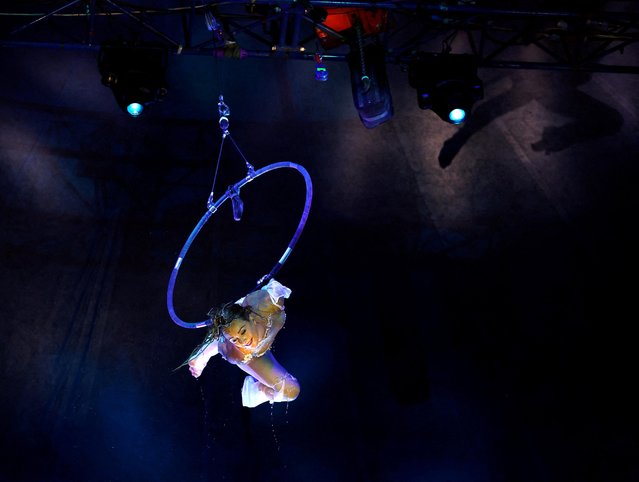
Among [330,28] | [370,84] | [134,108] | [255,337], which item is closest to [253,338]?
[255,337]

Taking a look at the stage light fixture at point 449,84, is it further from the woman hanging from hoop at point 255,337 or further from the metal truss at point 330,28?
the woman hanging from hoop at point 255,337

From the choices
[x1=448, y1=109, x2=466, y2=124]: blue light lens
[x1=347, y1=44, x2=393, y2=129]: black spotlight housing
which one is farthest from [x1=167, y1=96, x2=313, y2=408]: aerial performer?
[x1=448, y1=109, x2=466, y2=124]: blue light lens

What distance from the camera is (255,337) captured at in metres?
5.51

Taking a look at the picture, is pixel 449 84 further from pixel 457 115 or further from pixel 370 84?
pixel 370 84

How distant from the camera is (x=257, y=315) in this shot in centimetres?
552

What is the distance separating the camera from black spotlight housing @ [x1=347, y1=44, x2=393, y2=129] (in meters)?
6.41

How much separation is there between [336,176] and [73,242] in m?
3.56

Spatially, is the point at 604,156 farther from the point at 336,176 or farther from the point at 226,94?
the point at 226,94

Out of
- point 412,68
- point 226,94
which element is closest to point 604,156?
point 412,68

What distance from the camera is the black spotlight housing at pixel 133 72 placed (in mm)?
6227

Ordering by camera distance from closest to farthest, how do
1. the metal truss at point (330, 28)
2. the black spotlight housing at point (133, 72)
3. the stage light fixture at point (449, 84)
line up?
1. the black spotlight housing at point (133, 72)
2. the metal truss at point (330, 28)
3. the stage light fixture at point (449, 84)

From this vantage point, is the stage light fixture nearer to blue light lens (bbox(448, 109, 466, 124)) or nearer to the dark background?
blue light lens (bbox(448, 109, 466, 124))

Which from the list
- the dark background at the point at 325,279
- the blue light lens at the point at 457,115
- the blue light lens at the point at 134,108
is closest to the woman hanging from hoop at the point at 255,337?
the dark background at the point at 325,279

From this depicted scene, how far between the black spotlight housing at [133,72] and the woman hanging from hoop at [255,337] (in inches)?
93.8
